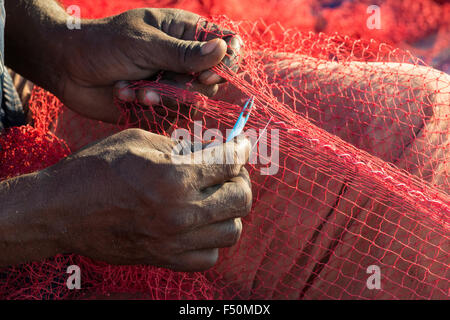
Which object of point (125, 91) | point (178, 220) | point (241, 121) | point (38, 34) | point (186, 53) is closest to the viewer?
point (178, 220)

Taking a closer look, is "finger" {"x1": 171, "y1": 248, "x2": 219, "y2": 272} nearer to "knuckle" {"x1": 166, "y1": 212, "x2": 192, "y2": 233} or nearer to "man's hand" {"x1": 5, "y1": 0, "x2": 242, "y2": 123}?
"knuckle" {"x1": 166, "y1": 212, "x2": 192, "y2": 233}

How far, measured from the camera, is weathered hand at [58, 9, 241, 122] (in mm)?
1381

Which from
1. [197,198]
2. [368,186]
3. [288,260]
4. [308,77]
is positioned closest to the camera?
[197,198]

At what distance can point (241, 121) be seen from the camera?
1261 mm

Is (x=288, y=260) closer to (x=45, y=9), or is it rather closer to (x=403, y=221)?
(x=403, y=221)

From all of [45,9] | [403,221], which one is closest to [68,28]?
[45,9]

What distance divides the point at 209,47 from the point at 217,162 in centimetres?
40

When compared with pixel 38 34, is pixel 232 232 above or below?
below

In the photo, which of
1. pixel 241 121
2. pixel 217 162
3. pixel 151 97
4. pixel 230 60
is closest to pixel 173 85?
pixel 151 97

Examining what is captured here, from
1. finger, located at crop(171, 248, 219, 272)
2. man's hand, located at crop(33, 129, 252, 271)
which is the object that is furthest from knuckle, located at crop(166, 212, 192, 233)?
finger, located at crop(171, 248, 219, 272)

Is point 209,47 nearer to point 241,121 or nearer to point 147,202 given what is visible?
point 241,121

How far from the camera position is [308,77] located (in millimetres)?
1580

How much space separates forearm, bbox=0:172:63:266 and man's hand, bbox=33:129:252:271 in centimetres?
1

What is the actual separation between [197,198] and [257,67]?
66 cm
